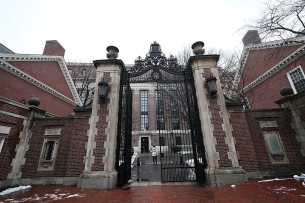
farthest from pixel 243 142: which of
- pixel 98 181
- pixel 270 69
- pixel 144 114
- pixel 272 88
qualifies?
pixel 144 114

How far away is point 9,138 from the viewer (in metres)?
6.27

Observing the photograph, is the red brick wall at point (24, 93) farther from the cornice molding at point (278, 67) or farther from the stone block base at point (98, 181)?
the cornice molding at point (278, 67)

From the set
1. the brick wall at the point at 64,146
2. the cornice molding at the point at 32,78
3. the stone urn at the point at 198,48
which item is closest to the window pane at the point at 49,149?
Answer: the brick wall at the point at 64,146

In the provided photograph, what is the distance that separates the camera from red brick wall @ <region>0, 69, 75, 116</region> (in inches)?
401

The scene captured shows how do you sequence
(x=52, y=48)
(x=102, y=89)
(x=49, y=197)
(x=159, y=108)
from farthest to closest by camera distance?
(x=52, y=48) < (x=159, y=108) < (x=102, y=89) < (x=49, y=197)

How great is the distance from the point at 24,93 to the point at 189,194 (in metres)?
14.1

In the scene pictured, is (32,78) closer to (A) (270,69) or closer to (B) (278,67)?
(A) (270,69)

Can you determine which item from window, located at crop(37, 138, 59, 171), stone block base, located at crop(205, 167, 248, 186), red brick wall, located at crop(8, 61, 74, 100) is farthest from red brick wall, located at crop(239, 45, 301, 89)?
red brick wall, located at crop(8, 61, 74, 100)

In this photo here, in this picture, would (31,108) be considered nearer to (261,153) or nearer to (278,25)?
(261,153)

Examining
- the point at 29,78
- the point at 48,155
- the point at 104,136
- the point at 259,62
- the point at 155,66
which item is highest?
the point at 259,62

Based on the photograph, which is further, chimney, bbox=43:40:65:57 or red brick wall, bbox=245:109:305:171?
chimney, bbox=43:40:65:57

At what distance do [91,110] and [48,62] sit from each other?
40.5ft

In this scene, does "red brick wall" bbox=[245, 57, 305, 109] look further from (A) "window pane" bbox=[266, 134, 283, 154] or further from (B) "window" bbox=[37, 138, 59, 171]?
(B) "window" bbox=[37, 138, 59, 171]

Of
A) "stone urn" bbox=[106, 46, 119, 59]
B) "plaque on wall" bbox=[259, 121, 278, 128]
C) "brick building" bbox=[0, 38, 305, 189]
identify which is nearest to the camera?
"brick building" bbox=[0, 38, 305, 189]
